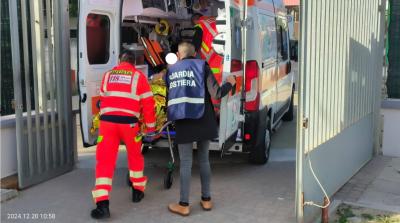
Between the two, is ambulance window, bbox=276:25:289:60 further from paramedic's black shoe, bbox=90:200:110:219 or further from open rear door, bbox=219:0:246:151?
paramedic's black shoe, bbox=90:200:110:219

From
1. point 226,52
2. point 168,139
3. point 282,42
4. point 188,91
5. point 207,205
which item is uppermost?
point 282,42

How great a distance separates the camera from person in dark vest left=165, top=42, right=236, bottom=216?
16.3ft

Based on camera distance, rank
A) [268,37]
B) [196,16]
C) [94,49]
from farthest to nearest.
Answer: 1. [196,16]
2. [268,37]
3. [94,49]

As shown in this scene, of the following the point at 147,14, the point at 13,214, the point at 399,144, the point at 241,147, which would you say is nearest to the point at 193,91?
the point at 241,147

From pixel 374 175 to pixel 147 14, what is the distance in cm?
395

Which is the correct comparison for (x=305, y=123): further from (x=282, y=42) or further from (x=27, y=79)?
(x=282, y=42)

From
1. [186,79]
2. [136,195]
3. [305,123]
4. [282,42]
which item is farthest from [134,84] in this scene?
[282,42]

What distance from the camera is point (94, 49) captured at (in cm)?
632

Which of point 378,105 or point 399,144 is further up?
point 378,105

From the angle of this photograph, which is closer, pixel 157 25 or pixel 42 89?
pixel 42 89

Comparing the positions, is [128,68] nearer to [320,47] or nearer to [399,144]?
[320,47]

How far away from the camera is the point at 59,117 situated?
645 cm

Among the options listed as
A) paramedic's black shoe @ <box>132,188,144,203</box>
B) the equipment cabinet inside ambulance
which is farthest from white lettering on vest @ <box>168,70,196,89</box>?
paramedic's black shoe @ <box>132,188,144,203</box>

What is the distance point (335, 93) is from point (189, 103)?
1.64 m
